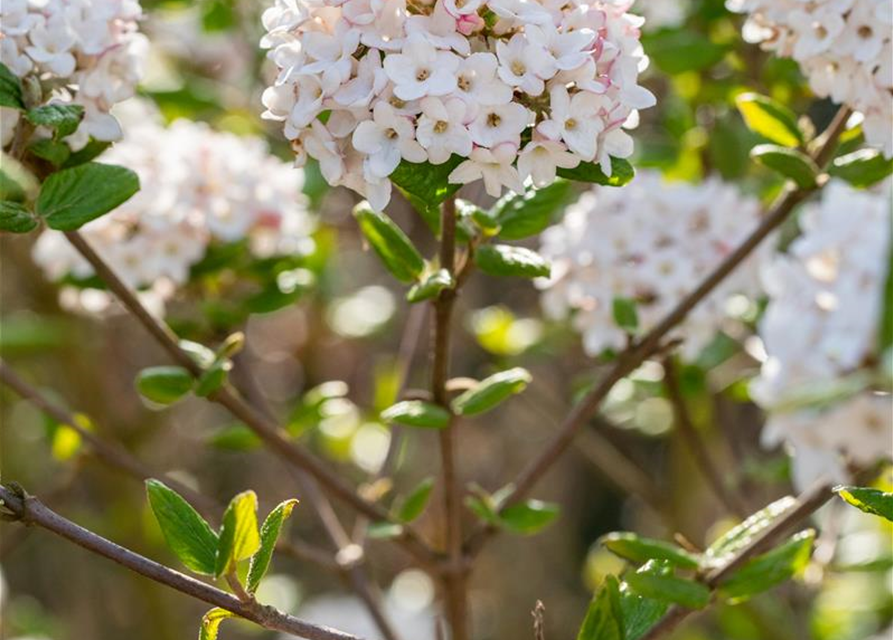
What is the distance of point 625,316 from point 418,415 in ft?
1.49

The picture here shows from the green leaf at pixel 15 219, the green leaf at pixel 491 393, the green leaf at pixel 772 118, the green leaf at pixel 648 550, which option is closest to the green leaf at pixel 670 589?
the green leaf at pixel 648 550

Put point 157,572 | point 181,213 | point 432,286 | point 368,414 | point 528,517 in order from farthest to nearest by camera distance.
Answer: point 368,414
point 181,213
point 528,517
point 432,286
point 157,572

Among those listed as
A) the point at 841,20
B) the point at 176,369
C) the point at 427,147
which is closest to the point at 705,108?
the point at 841,20

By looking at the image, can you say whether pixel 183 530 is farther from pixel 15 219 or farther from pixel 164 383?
pixel 164 383

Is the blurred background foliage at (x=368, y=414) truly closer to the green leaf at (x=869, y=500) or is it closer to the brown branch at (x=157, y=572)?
the green leaf at (x=869, y=500)

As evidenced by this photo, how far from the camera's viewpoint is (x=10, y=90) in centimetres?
129

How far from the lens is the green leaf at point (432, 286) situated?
4.13ft

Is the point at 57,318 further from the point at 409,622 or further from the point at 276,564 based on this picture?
the point at 276,564

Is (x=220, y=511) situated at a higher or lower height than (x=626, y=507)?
lower

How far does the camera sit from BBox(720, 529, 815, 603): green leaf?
142 centimetres

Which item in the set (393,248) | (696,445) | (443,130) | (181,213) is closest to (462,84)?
(443,130)

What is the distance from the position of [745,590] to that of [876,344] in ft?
1.18

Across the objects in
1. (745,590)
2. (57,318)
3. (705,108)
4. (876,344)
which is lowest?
(745,590)

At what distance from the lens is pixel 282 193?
204 cm
